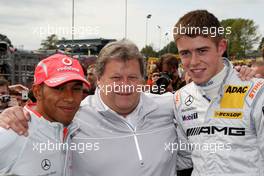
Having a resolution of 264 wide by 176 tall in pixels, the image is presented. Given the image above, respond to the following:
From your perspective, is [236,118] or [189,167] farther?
[189,167]

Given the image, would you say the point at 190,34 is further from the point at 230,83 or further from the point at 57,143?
the point at 57,143

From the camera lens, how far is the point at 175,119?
2986mm

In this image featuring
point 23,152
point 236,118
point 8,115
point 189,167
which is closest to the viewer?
point 23,152

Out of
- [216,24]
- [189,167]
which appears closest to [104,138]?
[189,167]

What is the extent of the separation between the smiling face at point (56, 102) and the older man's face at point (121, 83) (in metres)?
0.42

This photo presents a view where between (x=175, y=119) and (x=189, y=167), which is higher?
(x=175, y=119)

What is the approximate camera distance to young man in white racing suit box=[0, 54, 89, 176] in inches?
79.6

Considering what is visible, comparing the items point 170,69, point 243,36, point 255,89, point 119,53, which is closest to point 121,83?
point 119,53

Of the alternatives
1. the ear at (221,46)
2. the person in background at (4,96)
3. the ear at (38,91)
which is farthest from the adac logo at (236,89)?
the person in background at (4,96)

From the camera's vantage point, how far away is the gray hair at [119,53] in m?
2.76

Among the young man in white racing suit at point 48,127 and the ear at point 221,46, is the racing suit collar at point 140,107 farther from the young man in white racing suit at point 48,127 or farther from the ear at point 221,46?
the ear at point 221,46

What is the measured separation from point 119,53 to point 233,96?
866mm

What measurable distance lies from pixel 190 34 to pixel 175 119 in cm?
74

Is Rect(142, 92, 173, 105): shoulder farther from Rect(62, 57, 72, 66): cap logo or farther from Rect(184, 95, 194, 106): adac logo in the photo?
Rect(62, 57, 72, 66): cap logo
